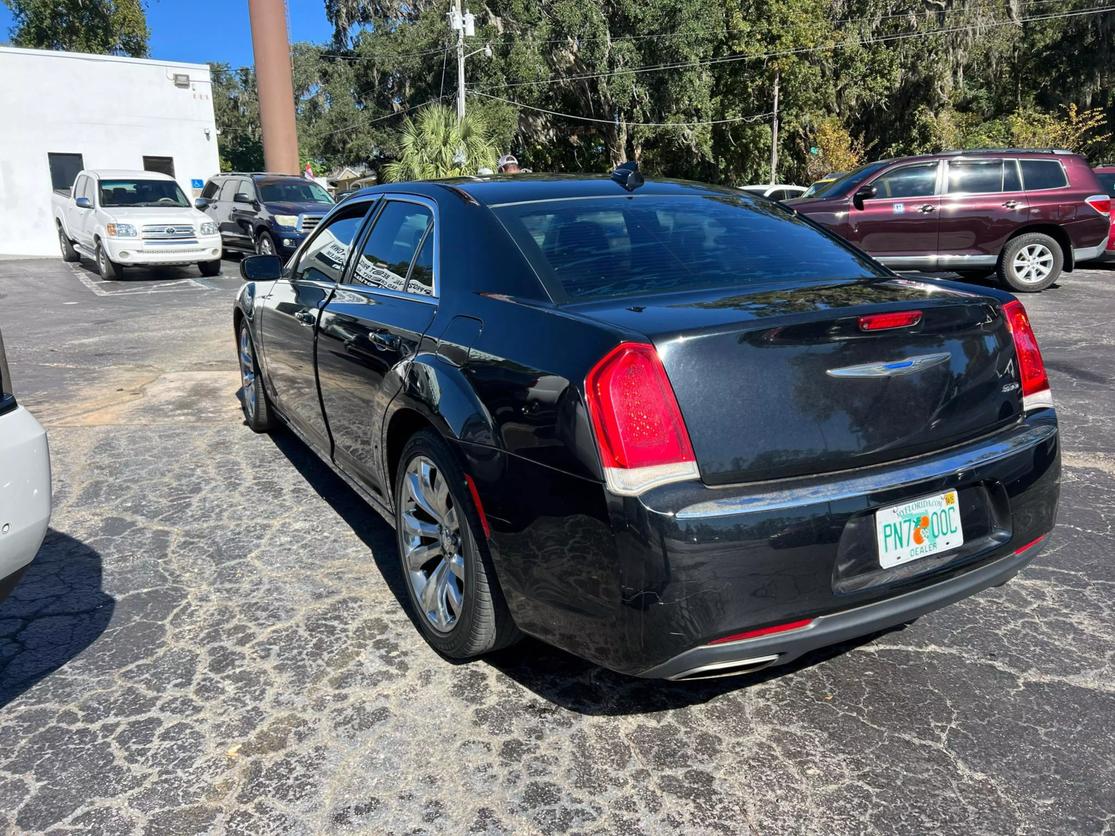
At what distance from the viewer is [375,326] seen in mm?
3449

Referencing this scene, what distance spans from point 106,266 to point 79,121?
31.4ft

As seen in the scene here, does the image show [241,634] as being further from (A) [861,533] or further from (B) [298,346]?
(A) [861,533]

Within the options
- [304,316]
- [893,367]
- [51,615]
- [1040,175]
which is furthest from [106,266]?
[893,367]

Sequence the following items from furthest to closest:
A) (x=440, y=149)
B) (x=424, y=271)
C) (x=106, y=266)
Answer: (x=440, y=149)
(x=106, y=266)
(x=424, y=271)

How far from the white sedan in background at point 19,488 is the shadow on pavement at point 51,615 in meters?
0.31

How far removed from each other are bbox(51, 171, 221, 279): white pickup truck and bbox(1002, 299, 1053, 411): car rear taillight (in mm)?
14235

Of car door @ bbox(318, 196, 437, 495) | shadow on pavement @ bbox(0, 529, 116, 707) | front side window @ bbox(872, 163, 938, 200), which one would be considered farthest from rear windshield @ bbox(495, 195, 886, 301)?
front side window @ bbox(872, 163, 938, 200)

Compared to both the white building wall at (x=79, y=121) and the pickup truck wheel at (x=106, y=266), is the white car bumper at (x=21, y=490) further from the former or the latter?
the white building wall at (x=79, y=121)

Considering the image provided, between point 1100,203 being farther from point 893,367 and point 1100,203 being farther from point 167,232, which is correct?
point 167,232

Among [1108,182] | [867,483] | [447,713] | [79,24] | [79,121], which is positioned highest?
[79,24]

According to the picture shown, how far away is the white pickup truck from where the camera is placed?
14.4 meters

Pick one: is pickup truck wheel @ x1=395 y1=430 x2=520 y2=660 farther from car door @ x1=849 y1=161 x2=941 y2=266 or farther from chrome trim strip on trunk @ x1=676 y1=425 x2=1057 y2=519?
car door @ x1=849 y1=161 x2=941 y2=266

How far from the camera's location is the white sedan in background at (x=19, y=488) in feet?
8.02

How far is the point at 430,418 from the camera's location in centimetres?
289
